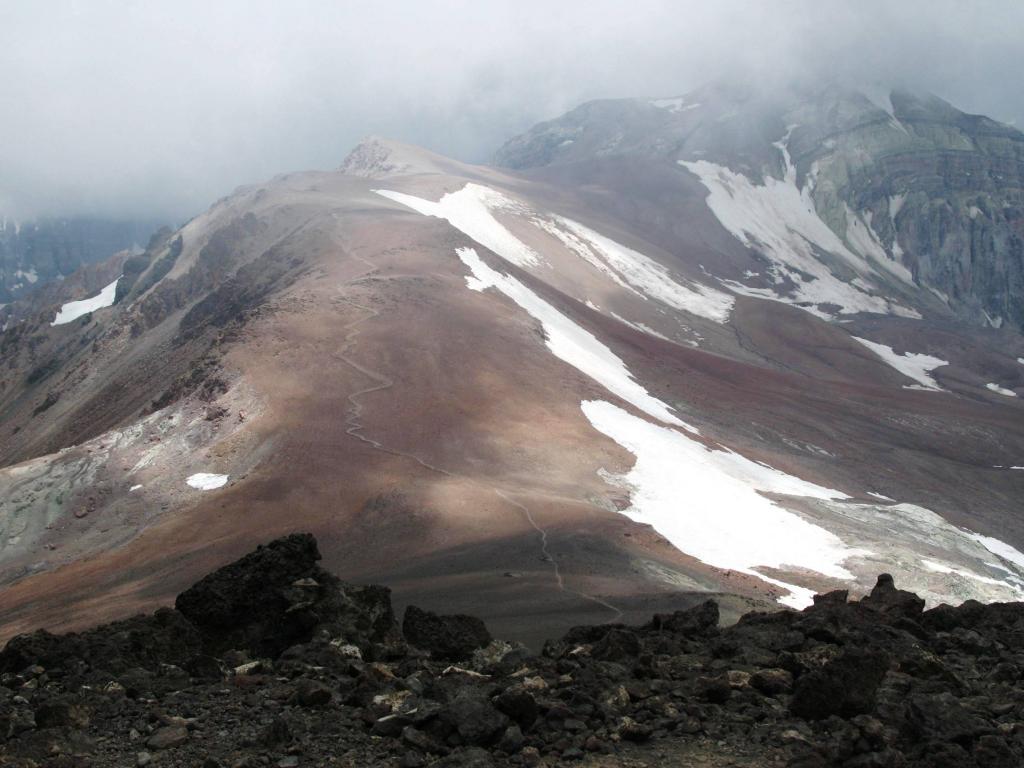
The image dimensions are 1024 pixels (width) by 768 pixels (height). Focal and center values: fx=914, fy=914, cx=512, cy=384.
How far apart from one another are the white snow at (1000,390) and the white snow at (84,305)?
9951 cm

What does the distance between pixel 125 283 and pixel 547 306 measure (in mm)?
64330

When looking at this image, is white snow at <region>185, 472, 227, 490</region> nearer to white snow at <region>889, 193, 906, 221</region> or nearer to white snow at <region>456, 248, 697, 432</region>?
white snow at <region>456, 248, 697, 432</region>

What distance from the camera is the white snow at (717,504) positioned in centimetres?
2798

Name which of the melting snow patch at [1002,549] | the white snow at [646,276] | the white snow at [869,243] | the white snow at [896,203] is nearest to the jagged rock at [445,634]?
the melting snow patch at [1002,549]

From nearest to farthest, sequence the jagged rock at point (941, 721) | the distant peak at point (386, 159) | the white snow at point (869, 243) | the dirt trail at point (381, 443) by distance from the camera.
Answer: the jagged rock at point (941, 721) < the dirt trail at point (381, 443) < the distant peak at point (386, 159) < the white snow at point (869, 243)

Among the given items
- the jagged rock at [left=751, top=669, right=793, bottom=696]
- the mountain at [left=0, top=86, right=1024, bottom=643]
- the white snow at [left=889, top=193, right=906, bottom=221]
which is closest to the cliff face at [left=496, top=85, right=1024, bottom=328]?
the white snow at [left=889, top=193, right=906, bottom=221]

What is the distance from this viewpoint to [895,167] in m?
184

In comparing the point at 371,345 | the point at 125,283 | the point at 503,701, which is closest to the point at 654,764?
the point at 503,701

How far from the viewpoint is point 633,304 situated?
85.5m

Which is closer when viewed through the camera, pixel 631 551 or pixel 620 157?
pixel 631 551

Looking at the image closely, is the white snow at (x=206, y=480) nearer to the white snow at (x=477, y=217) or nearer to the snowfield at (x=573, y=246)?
the white snow at (x=477, y=217)

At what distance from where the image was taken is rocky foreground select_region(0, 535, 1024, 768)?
794 centimetres

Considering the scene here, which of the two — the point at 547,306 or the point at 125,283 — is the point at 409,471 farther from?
the point at 125,283

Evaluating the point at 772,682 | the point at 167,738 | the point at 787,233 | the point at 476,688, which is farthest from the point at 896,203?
the point at 167,738
